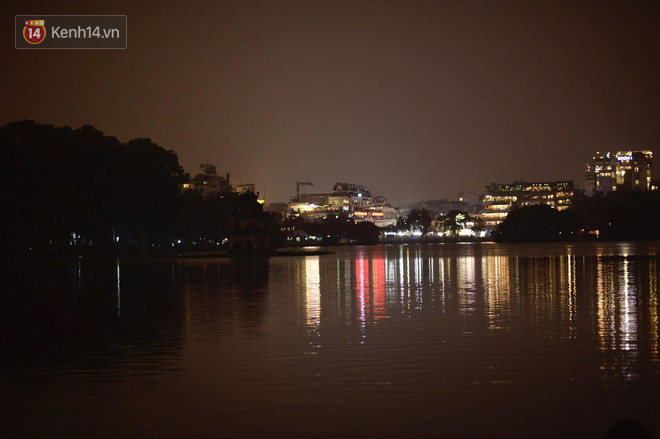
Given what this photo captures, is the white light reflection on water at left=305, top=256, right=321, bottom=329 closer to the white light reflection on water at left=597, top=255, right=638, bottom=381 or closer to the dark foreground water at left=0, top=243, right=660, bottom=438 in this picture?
the dark foreground water at left=0, top=243, right=660, bottom=438

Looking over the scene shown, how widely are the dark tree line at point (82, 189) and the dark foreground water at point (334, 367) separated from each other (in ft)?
203

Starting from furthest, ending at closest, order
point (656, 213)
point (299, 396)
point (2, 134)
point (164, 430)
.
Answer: point (656, 213) < point (2, 134) < point (299, 396) < point (164, 430)

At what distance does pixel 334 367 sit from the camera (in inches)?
728

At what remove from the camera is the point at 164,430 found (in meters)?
13.3

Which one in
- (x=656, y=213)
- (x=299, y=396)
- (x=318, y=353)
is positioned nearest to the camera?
(x=299, y=396)

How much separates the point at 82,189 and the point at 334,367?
97.5m

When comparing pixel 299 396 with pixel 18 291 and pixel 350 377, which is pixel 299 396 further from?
pixel 18 291

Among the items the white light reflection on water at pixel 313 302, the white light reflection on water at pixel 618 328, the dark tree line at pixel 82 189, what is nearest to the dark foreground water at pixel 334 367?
the white light reflection on water at pixel 618 328

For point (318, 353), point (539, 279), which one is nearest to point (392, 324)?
point (318, 353)

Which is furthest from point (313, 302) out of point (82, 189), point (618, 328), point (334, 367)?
point (82, 189)

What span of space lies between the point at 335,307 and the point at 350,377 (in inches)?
593

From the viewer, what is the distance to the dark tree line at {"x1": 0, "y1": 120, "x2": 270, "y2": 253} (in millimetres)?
93894

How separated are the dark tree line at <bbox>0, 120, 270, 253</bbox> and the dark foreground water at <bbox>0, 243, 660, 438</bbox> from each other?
61728mm

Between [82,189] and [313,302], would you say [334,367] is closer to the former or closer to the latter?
[313,302]
